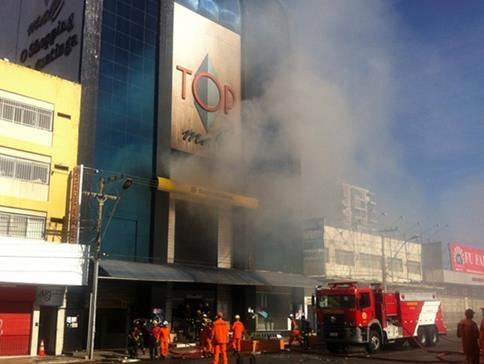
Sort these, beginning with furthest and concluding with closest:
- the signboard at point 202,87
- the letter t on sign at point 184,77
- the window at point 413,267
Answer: the window at point 413,267 < the letter t on sign at point 184,77 < the signboard at point 202,87

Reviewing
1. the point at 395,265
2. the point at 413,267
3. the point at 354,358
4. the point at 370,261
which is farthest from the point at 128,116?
the point at 413,267

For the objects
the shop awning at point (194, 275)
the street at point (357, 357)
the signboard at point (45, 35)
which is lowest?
the street at point (357, 357)

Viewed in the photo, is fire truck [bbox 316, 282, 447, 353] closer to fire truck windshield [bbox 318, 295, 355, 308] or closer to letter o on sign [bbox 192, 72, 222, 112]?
fire truck windshield [bbox 318, 295, 355, 308]

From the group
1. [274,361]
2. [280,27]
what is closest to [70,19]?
[280,27]

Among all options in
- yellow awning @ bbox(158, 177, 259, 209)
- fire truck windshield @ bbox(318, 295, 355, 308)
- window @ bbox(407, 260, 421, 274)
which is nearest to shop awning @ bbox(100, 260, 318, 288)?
yellow awning @ bbox(158, 177, 259, 209)

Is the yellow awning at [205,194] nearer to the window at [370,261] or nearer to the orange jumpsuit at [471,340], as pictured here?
the orange jumpsuit at [471,340]

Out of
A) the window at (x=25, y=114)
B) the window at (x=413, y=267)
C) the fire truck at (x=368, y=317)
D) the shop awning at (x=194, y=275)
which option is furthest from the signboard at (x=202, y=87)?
the window at (x=413, y=267)

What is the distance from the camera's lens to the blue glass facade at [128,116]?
2445cm

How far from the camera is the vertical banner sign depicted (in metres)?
22.3

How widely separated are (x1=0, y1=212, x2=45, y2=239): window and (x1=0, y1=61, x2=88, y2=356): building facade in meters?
0.04

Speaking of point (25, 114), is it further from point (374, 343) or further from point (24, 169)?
point (374, 343)

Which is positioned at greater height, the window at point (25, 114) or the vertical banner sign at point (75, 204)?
the window at point (25, 114)

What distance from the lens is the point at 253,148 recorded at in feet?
79.6

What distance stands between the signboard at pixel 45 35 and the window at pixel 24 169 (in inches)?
181
